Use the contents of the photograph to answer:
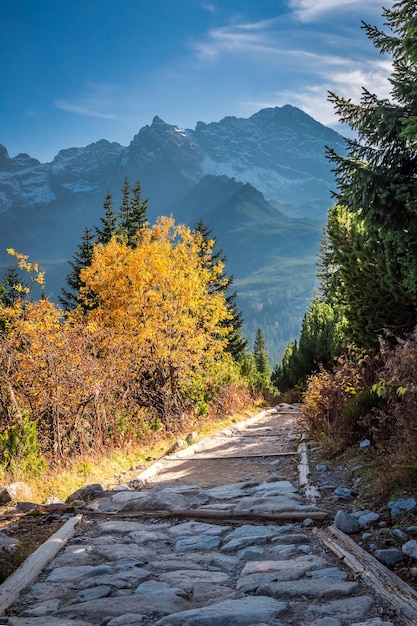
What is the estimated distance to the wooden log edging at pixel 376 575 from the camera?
3240 mm

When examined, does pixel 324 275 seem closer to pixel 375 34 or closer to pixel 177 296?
pixel 177 296

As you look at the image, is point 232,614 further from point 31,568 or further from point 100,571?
point 31,568

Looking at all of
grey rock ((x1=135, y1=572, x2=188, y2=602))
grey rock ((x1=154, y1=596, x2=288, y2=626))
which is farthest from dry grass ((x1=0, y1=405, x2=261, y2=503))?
grey rock ((x1=154, y1=596, x2=288, y2=626))

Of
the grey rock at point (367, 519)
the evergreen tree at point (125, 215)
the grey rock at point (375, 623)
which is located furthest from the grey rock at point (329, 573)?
the evergreen tree at point (125, 215)

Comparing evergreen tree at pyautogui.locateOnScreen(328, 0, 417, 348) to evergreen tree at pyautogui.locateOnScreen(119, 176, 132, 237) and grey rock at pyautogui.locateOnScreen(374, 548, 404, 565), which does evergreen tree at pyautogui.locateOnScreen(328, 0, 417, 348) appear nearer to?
grey rock at pyautogui.locateOnScreen(374, 548, 404, 565)

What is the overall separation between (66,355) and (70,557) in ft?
18.6

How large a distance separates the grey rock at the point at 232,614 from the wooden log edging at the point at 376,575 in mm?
657

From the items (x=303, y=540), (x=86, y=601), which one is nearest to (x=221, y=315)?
(x=303, y=540)

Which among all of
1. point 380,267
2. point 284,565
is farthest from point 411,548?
point 380,267

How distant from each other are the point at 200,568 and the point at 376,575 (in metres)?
1.36

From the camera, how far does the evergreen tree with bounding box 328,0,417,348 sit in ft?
24.0

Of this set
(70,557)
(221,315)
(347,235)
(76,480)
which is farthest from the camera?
(221,315)

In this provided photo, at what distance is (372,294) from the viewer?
981 cm

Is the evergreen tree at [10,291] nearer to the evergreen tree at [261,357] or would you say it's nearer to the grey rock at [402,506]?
the grey rock at [402,506]
